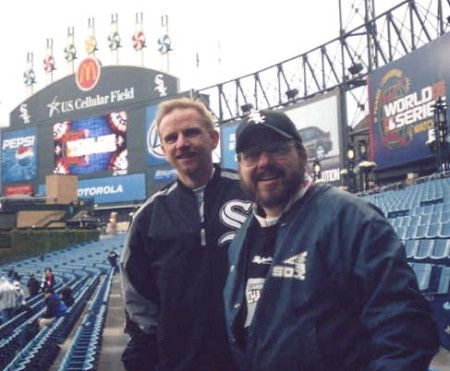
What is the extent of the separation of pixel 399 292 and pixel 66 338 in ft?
25.0

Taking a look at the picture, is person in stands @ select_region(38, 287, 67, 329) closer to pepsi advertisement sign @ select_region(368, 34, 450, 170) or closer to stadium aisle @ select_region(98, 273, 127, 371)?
stadium aisle @ select_region(98, 273, 127, 371)

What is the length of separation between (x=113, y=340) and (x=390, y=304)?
23.1 ft

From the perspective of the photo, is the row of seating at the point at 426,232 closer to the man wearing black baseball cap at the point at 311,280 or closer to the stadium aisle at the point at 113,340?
the stadium aisle at the point at 113,340

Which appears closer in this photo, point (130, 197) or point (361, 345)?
point (361, 345)

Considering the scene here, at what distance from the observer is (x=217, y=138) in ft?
7.86

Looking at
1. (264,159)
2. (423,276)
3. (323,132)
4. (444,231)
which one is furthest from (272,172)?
(323,132)

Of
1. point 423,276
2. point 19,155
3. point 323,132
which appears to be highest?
point 19,155

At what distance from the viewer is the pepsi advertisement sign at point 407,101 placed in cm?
1958

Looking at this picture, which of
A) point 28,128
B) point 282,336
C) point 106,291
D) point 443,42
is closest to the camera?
→ point 282,336

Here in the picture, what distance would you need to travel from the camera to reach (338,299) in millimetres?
1562

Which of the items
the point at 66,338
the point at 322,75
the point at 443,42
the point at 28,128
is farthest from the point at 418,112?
the point at 28,128

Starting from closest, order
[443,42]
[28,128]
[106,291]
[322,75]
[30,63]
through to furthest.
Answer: [106,291], [443,42], [322,75], [28,128], [30,63]

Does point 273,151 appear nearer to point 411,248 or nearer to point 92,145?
point 411,248

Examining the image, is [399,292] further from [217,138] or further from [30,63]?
[30,63]
